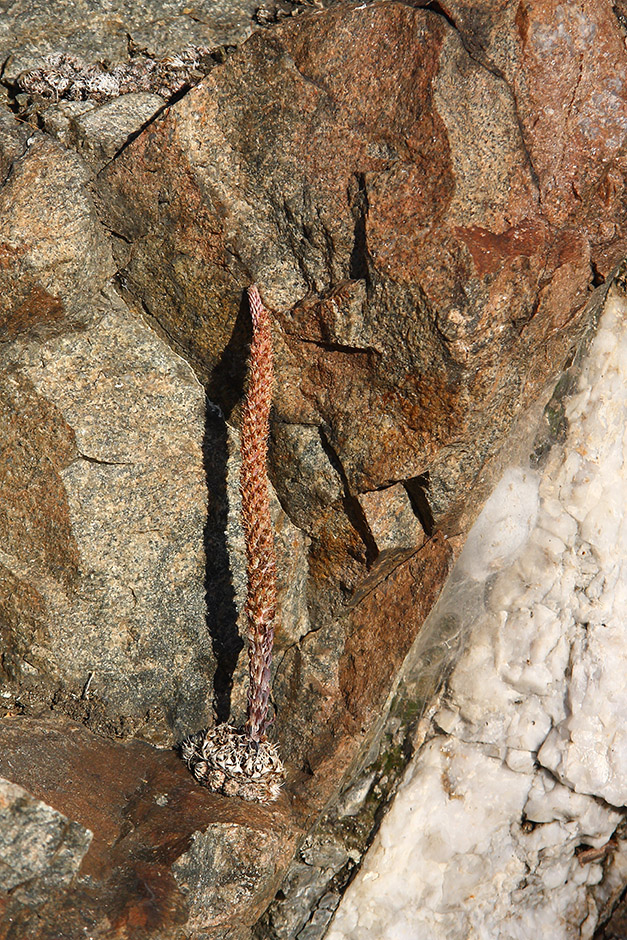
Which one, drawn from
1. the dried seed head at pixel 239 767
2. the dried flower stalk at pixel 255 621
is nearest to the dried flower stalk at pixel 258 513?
the dried flower stalk at pixel 255 621

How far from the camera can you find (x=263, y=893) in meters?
4.40

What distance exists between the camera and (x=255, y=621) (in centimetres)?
441

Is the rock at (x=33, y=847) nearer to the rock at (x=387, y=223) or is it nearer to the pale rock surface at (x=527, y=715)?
the pale rock surface at (x=527, y=715)

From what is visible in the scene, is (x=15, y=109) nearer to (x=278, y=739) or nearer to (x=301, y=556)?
(x=301, y=556)

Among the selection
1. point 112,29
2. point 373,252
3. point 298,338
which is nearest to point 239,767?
point 298,338

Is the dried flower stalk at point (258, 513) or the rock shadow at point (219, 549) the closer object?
the dried flower stalk at point (258, 513)

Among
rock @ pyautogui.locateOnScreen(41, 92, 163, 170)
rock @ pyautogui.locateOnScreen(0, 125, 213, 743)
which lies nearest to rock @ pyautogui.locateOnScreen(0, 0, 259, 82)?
rock @ pyautogui.locateOnScreen(41, 92, 163, 170)

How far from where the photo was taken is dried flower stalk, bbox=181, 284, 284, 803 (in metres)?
4.18

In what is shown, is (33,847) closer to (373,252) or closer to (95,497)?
(95,497)

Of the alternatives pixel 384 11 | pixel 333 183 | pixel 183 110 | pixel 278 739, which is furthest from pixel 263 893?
pixel 384 11

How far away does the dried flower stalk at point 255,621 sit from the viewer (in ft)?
13.7

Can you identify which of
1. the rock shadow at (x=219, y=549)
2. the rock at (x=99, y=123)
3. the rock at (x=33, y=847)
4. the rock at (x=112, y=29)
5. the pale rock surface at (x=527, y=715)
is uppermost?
the rock at (x=112, y=29)

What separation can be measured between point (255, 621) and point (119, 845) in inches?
54.2

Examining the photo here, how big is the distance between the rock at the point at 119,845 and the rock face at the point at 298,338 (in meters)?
0.05
